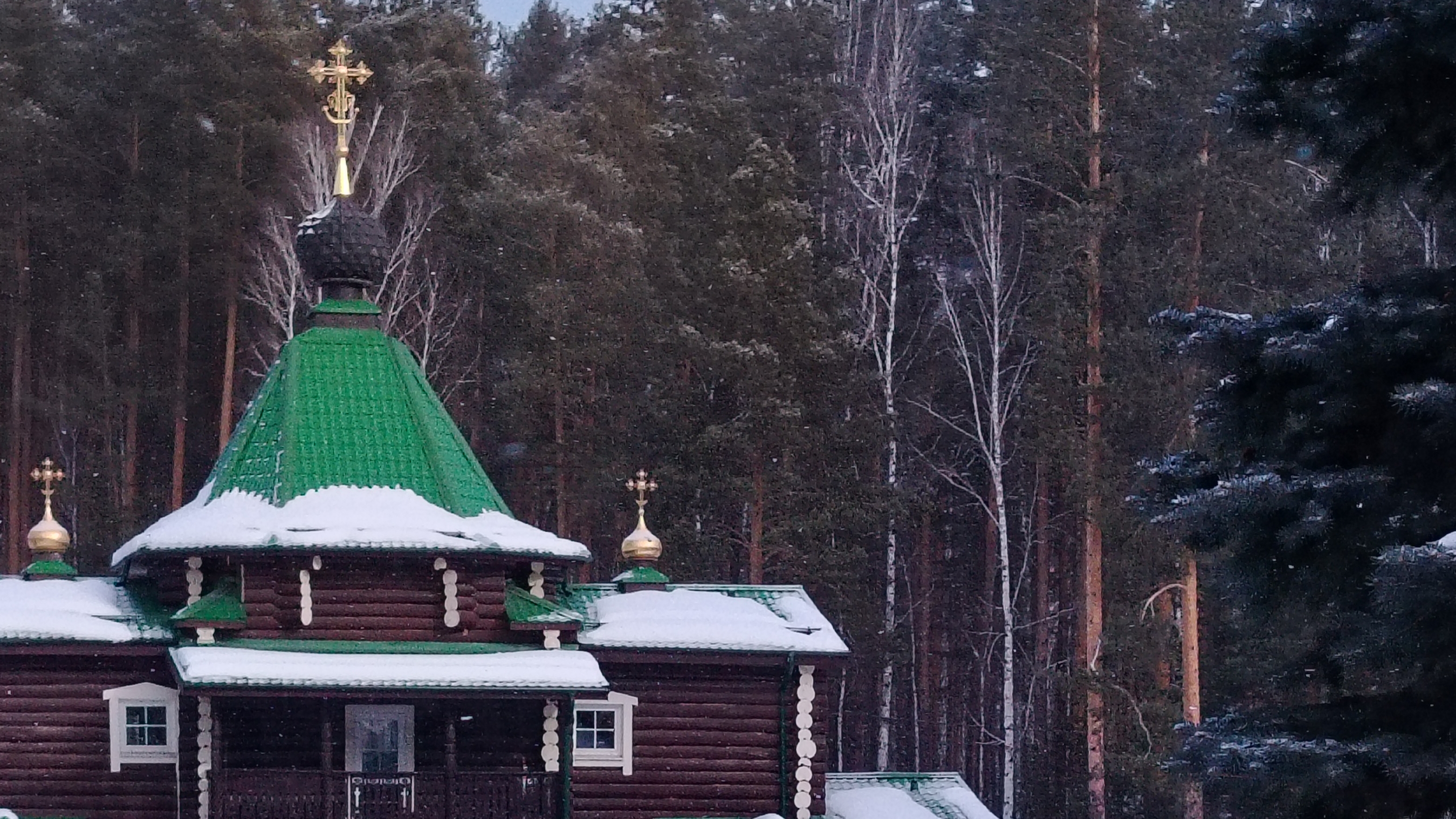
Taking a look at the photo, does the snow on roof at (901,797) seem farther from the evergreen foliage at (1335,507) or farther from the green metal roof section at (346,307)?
the evergreen foliage at (1335,507)

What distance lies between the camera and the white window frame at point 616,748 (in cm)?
2086

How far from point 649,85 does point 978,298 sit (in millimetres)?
8402

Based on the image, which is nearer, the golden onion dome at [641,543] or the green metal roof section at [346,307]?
the green metal roof section at [346,307]

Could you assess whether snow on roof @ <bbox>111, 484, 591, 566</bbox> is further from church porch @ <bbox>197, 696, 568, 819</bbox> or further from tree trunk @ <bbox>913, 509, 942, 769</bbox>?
tree trunk @ <bbox>913, 509, 942, 769</bbox>

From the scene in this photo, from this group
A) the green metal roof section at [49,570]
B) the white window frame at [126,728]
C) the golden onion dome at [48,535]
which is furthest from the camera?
the golden onion dome at [48,535]

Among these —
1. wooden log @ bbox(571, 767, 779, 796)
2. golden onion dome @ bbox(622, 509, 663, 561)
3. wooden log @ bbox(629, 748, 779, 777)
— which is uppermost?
golden onion dome @ bbox(622, 509, 663, 561)

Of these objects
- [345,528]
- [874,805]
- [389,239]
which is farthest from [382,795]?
[389,239]

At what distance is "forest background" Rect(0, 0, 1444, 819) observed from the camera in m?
31.0

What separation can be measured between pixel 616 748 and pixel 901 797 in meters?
3.57

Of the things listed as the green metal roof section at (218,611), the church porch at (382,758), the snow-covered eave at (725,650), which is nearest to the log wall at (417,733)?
the church porch at (382,758)

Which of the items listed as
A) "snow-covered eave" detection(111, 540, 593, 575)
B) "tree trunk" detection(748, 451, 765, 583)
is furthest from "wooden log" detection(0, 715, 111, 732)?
"tree trunk" detection(748, 451, 765, 583)

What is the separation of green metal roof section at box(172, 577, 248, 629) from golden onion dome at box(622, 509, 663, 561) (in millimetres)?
4432

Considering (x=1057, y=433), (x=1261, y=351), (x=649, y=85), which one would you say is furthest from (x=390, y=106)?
(x=1261, y=351)

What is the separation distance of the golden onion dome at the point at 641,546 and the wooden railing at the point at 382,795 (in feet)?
11.1
